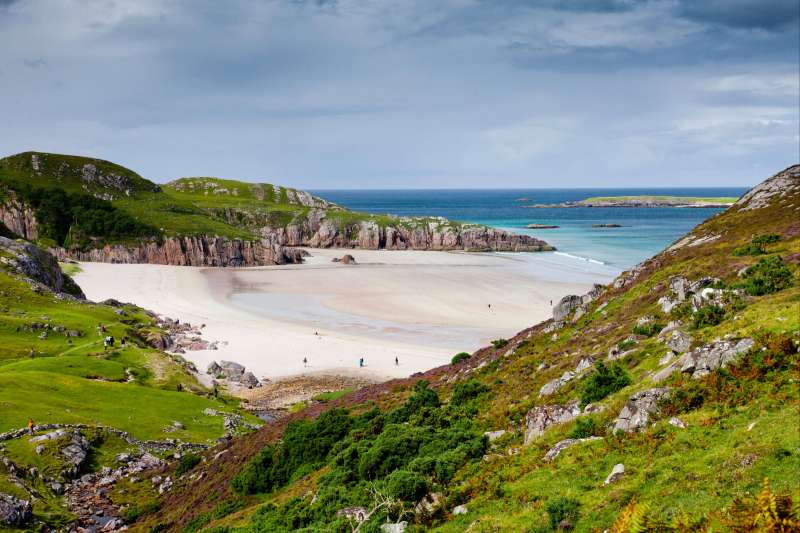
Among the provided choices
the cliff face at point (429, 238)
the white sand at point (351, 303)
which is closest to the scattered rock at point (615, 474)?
the white sand at point (351, 303)

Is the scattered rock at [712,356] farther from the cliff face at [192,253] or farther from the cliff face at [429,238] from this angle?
the cliff face at [429,238]

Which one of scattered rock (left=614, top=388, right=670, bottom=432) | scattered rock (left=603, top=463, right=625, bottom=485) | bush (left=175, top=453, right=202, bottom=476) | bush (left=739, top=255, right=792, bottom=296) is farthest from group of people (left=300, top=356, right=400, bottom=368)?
scattered rock (left=603, top=463, right=625, bottom=485)

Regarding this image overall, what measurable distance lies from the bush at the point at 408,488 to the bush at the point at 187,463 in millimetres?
22695

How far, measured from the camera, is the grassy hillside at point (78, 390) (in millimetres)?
32781

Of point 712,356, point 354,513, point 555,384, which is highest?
point 712,356

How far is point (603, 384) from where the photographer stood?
68.0 feet

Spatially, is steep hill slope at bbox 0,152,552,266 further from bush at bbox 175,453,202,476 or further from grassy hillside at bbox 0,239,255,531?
bush at bbox 175,453,202,476

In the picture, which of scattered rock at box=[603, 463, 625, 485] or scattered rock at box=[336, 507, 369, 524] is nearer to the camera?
scattered rock at box=[603, 463, 625, 485]

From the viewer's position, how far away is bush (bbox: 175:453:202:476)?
1385 inches

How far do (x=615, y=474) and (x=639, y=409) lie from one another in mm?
3379

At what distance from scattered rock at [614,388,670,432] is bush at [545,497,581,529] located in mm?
4110

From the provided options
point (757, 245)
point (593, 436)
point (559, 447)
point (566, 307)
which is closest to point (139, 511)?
point (559, 447)

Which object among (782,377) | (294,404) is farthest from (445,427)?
(294,404)

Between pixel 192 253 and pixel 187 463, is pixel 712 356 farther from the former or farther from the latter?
pixel 192 253
